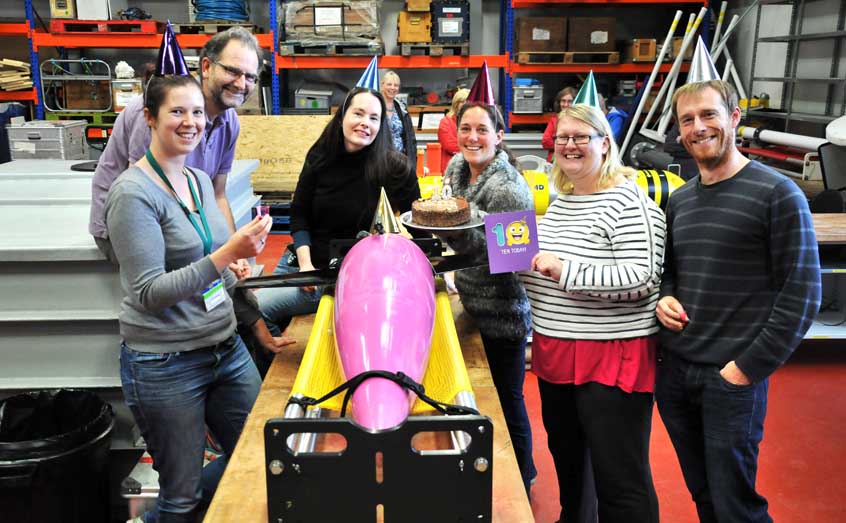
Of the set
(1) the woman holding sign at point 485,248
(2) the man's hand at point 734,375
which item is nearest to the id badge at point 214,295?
(1) the woman holding sign at point 485,248

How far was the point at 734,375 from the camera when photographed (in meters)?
1.87

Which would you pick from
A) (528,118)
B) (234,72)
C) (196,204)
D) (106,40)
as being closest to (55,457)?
(196,204)

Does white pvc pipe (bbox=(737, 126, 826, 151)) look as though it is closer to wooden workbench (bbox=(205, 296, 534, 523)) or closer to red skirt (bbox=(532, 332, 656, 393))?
red skirt (bbox=(532, 332, 656, 393))

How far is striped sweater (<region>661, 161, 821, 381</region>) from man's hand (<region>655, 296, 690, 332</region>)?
2cm

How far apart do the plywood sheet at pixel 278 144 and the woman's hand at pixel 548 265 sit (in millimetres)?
5818

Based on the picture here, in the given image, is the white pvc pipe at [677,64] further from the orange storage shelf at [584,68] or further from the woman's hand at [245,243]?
the woman's hand at [245,243]

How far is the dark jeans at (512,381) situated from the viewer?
101 inches

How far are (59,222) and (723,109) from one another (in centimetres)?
285

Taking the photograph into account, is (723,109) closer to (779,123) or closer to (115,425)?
(115,425)

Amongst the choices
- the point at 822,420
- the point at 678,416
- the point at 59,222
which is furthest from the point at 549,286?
the point at 822,420

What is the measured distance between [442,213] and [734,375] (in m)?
1.03

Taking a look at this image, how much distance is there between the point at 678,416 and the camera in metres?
2.10

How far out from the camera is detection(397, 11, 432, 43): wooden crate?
8336 mm

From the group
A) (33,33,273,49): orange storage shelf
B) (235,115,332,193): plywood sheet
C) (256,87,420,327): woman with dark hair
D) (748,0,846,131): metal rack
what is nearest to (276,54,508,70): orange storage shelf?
(33,33,273,49): orange storage shelf
